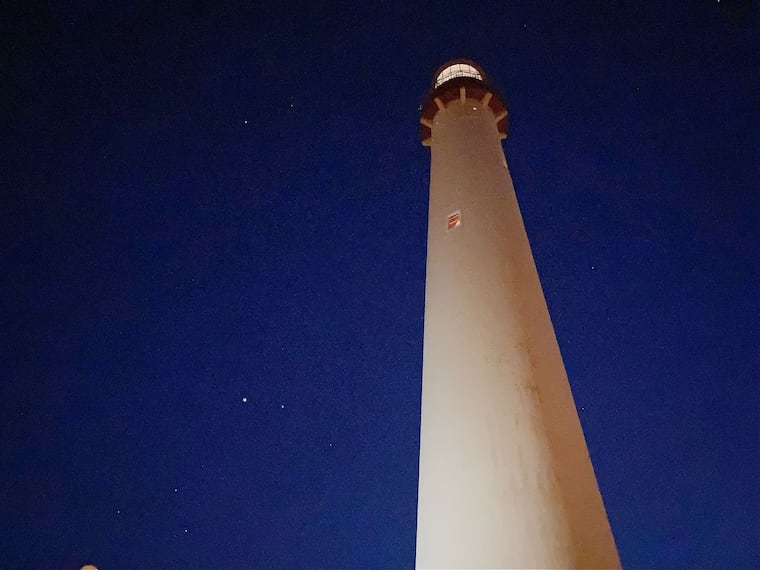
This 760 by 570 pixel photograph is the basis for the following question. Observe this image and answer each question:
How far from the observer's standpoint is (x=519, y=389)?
596 cm

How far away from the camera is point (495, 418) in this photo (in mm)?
5844

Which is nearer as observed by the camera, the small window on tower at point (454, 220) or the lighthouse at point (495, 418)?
the lighthouse at point (495, 418)

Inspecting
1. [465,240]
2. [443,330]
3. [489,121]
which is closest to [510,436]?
[443,330]

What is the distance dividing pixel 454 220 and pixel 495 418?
3.44 meters

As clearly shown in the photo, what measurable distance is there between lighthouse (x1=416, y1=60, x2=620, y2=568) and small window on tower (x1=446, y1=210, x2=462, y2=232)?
0.09 ft

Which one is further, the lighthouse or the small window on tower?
the small window on tower

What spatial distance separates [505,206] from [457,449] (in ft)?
12.9

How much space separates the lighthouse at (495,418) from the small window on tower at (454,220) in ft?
0.09

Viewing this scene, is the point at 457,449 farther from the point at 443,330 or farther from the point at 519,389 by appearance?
the point at 443,330

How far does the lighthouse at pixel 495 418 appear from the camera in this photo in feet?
16.8

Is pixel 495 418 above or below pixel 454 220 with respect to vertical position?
below

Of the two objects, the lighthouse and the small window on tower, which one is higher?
the small window on tower

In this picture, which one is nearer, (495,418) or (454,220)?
(495,418)

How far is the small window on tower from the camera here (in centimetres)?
839
